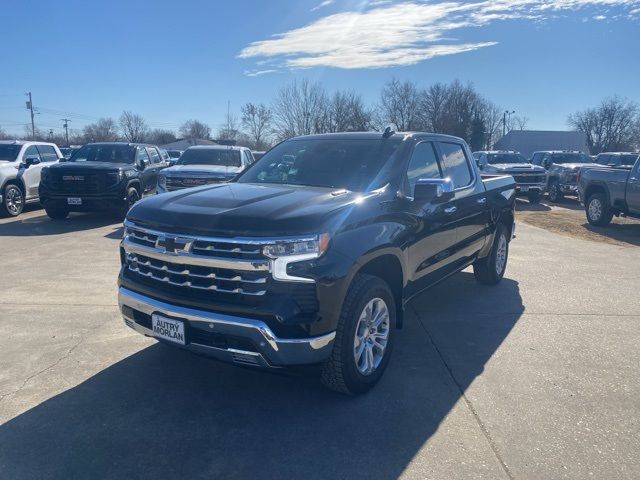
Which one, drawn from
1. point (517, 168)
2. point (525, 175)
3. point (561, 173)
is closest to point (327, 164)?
point (517, 168)

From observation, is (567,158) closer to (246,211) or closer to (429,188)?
(429,188)

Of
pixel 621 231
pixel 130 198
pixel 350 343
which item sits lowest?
pixel 621 231

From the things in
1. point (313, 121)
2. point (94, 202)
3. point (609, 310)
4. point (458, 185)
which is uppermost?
point (313, 121)

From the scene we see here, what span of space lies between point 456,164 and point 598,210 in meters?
9.27

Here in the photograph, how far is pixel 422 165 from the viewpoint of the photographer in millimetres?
4734

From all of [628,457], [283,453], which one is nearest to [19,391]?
[283,453]

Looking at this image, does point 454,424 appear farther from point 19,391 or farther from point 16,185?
point 16,185

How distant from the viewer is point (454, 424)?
3406 millimetres

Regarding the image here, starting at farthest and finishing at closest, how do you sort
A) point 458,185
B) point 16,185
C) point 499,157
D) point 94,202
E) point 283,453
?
point 499,157, point 16,185, point 94,202, point 458,185, point 283,453

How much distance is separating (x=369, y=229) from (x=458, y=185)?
2246 mm

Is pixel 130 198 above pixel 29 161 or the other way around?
the other way around

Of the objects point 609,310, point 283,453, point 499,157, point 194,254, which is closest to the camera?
point 283,453

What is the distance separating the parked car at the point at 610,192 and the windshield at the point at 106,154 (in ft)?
38.9

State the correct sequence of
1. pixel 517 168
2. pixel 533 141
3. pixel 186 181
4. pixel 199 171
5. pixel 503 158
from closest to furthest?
pixel 186 181 < pixel 199 171 < pixel 517 168 < pixel 503 158 < pixel 533 141
